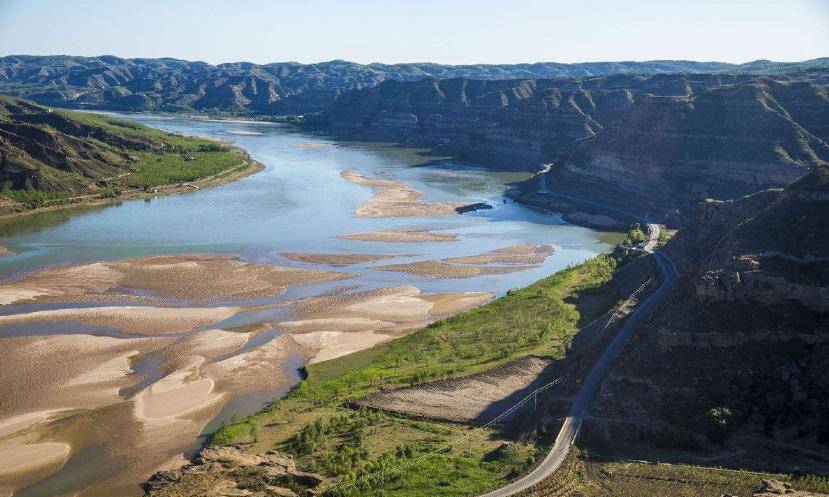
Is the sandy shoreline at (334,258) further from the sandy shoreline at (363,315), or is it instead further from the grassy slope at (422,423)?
the grassy slope at (422,423)

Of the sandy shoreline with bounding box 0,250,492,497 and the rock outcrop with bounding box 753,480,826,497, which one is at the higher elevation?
the rock outcrop with bounding box 753,480,826,497

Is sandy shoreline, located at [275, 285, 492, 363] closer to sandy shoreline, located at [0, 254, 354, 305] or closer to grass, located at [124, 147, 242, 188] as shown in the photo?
sandy shoreline, located at [0, 254, 354, 305]

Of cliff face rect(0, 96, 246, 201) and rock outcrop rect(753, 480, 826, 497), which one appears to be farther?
cliff face rect(0, 96, 246, 201)

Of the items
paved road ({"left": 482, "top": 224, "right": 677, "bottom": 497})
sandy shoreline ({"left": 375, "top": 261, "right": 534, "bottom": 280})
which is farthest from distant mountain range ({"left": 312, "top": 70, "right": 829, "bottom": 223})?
paved road ({"left": 482, "top": 224, "right": 677, "bottom": 497})

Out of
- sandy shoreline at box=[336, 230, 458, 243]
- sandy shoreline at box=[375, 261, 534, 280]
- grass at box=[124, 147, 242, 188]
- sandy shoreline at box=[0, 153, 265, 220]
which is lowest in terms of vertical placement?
sandy shoreline at box=[375, 261, 534, 280]

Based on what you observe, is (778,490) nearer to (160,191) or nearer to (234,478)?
(234,478)

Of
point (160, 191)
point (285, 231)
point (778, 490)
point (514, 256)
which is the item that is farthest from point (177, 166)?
point (778, 490)

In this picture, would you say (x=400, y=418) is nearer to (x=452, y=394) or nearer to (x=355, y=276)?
(x=452, y=394)

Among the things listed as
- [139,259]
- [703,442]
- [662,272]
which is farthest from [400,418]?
[139,259]
